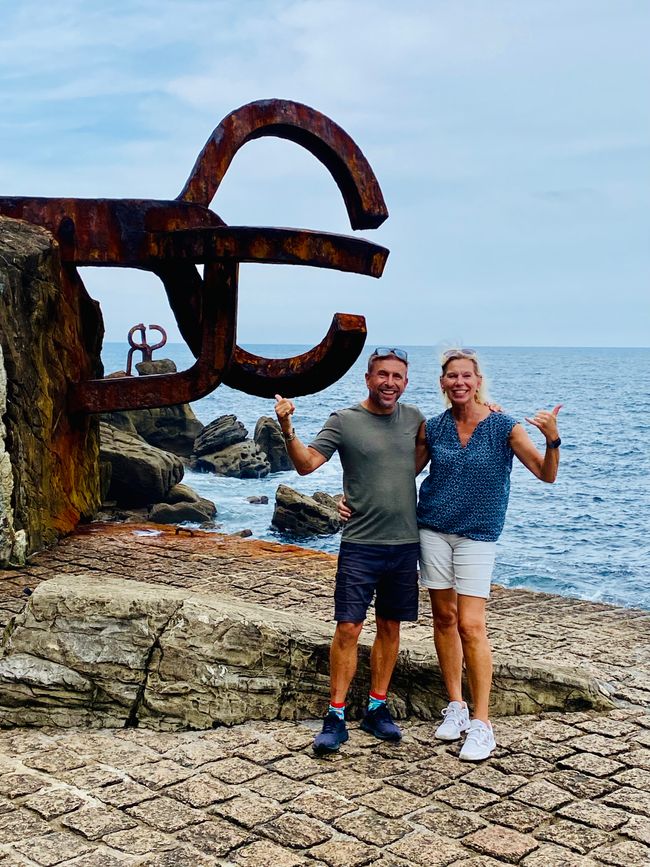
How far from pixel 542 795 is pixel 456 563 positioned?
858mm

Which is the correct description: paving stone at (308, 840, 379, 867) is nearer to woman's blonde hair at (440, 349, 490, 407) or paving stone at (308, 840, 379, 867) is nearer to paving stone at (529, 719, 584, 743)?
paving stone at (529, 719, 584, 743)

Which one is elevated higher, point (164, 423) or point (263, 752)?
point (263, 752)

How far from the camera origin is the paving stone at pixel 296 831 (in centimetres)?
306

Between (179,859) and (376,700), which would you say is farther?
(376,700)

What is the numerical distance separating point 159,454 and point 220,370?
7.43 m

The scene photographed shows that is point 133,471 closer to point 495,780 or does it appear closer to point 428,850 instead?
point 495,780

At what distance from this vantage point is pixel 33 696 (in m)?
4.09

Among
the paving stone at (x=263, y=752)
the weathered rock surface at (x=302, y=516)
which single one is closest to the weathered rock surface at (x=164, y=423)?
the weathered rock surface at (x=302, y=516)

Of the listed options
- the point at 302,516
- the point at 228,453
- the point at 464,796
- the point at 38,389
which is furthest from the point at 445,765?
the point at 228,453

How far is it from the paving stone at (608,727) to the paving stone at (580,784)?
439 mm

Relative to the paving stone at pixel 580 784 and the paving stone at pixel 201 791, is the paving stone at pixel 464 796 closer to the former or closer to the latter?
the paving stone at pixel 580 784

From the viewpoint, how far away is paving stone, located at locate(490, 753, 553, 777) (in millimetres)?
3621

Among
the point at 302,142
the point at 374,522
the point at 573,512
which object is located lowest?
the point at 573,512

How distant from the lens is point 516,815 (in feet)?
10.8
